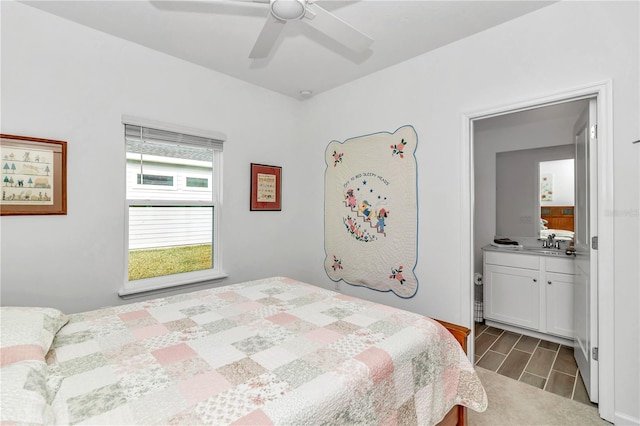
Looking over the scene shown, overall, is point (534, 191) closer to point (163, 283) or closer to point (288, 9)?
point (288, 9)

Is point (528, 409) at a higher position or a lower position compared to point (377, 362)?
lower

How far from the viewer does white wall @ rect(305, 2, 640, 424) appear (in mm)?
1774

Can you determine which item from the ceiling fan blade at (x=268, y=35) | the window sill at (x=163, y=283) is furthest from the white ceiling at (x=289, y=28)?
the window sill at (x=163, y=283)

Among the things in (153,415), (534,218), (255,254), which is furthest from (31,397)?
(534,218)

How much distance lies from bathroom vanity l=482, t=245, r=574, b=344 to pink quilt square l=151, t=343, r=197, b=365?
10.6 ft

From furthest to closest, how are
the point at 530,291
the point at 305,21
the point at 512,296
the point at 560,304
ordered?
the point at 512,296 → the point at 530,291 → the point at 560,304 → the point at 305,21

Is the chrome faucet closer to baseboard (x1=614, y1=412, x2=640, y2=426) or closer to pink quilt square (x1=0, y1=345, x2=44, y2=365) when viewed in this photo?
baseboard (x1=614, y1=412, x2=640, y2=426)

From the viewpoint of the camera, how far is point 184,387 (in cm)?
103

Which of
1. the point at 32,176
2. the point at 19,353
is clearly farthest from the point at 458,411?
the point at 32,176

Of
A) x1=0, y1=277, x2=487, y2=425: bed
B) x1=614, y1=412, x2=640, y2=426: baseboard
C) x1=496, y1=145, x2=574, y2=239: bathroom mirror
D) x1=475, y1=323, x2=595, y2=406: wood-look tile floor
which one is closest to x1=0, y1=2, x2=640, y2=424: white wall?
x1=614, y1=412, x2=640, y2=426: baseboard

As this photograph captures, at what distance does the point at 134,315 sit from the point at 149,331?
282 millimetres

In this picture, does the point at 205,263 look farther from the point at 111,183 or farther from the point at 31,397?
the point at 31,397

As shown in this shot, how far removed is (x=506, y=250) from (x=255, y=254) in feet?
8.86

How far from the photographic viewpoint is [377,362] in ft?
3.96
